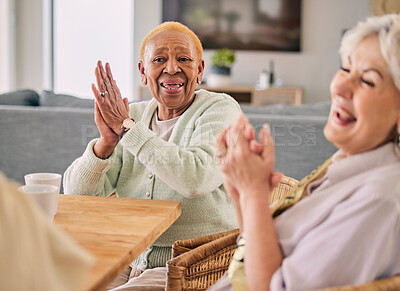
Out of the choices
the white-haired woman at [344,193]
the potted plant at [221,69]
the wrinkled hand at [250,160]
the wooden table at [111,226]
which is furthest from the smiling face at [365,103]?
the potted plant at [221,69]

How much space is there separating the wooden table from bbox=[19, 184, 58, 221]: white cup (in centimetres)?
4

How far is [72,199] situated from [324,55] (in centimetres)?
544

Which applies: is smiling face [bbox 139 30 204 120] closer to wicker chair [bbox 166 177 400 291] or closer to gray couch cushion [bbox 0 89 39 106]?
wicker chair [bbox 166 177 400 291]

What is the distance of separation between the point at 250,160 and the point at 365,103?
0.24 m

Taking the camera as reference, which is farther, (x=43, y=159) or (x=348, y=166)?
(x=43, y=159)

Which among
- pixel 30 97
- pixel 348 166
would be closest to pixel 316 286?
pixel 348 166

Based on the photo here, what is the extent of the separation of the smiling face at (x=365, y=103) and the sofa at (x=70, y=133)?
1.51 m

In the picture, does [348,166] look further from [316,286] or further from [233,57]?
[233,57]

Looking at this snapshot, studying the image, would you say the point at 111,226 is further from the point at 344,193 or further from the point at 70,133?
the point at 70,133

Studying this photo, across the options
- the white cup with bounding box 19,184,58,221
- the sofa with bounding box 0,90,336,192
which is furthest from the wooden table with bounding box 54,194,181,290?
Answer: the sofa with bounding box 0,90,336,192

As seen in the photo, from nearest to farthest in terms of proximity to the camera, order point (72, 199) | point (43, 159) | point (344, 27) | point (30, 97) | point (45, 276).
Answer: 1. point (45, 276)
2. point (72, 199)
3. point (43, 159)
4. point (30, 97)
5. point (344, 27)

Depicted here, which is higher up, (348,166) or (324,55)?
(324,55)

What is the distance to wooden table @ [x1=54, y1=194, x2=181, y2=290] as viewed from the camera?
91 centimetres

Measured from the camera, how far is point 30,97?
2.93m
